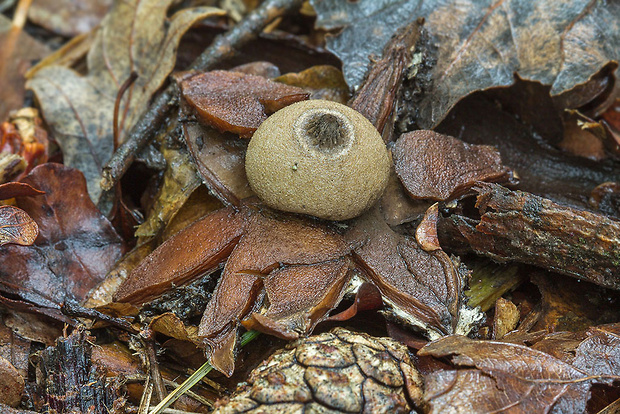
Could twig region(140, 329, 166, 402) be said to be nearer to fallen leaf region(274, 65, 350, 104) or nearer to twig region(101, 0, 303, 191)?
twig region(101, 0, 303, 191)

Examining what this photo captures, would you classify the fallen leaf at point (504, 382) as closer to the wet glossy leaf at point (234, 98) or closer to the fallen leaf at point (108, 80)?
the wet glossy leaf at point (234, 98)

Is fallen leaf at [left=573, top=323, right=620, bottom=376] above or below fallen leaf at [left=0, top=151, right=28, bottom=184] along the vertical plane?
above

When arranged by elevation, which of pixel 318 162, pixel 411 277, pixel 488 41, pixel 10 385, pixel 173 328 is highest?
pixel 488 41

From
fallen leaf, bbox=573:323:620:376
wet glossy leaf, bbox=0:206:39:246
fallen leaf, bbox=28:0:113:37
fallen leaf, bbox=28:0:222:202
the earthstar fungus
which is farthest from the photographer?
fallen leaf, bbox=28:0:113:37

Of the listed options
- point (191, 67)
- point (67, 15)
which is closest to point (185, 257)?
point (191, 67)

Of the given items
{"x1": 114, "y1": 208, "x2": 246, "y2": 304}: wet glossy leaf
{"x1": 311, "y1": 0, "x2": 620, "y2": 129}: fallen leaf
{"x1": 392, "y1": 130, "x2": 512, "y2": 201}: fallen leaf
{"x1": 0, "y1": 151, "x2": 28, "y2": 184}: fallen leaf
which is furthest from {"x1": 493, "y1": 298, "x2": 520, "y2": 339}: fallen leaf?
{"x1": 0, "y1": 151, "x2": 28, "y2": 184}: fallen leaf

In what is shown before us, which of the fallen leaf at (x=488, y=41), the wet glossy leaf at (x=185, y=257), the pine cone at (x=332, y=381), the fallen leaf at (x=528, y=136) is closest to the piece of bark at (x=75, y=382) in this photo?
the wet glossy leaf at (x=185, y=257)

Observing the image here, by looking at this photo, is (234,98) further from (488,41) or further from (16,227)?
(488,41)
